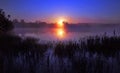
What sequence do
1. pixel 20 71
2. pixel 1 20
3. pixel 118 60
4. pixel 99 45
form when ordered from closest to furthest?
1. pixel 20 71
2. pixel 118 60
3. pixel 99 45
4. pixel 1 20

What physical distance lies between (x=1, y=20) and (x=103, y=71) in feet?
49.4

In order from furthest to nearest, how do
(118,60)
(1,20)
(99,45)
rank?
1. (1,20)
2. (99,45)
3. (118,60)

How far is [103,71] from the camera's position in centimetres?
609

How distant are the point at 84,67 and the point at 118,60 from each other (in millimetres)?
2060

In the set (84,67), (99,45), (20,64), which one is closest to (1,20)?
(99,45)

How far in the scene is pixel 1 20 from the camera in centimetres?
1959

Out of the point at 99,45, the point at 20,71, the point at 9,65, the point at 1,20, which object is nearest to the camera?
the point at 20,71

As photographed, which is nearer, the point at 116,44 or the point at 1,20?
the point at 116,44

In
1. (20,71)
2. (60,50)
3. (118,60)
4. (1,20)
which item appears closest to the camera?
(20,71)

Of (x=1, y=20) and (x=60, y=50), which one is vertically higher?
(x=1, y=20)

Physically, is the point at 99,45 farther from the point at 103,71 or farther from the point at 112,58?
the point at 103,71

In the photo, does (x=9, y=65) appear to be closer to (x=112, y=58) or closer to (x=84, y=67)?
(x=84, y=67)

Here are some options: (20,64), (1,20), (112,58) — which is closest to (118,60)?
(112,58)

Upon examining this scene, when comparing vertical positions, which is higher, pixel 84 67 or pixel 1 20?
pixel 1 20
